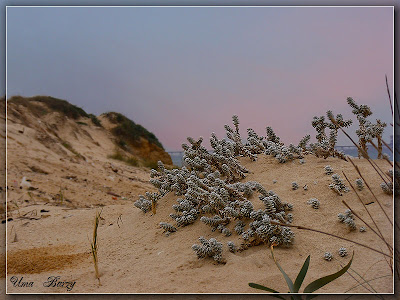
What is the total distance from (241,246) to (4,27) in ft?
9.71

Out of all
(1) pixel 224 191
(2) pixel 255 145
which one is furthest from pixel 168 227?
(2) pixel 255 145

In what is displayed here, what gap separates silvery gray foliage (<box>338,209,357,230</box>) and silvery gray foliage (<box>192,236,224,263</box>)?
851mm

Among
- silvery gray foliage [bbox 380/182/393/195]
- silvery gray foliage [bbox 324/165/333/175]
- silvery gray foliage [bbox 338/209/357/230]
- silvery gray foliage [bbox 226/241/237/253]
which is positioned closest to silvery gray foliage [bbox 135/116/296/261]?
silvery gray foliage [bbox 226/241/237/253]

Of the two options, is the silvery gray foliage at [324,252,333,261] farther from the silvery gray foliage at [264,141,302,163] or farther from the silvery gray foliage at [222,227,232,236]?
the silvery gray foliage at [264,141,302,163]

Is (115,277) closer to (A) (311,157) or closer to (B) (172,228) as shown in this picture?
(B) (172,228)

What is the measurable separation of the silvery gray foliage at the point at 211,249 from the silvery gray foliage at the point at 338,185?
106 cm

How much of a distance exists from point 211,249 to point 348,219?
3.03 ft

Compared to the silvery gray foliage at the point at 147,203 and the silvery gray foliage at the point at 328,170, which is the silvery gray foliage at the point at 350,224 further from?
the silvery gray foliage at the point at 147,203

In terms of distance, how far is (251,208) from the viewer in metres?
2.86

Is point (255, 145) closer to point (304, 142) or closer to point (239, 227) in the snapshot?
point (304, 142)

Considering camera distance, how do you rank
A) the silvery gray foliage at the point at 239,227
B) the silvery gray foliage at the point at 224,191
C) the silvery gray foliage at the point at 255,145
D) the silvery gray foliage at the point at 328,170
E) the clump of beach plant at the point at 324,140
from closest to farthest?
the silvery gray foliage at the point at 224,191 < the silvery gray foliage at the point at 239,227 < the silvery gray foliage at the point at 328,170 < the clump of beach plant at the point at 324,140 < the silvery gray foliage at the point at 255,145

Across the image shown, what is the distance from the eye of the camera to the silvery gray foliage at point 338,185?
3059 millimetres

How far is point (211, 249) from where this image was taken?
8.45 ft

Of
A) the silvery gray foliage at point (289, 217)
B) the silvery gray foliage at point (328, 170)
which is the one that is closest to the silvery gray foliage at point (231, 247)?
the silvery gray foliage at point (289, 217)
